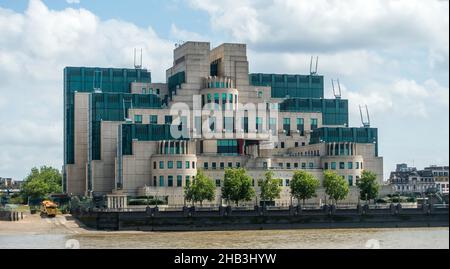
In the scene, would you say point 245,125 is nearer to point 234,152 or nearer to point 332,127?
point 234,152

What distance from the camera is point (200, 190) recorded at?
149m

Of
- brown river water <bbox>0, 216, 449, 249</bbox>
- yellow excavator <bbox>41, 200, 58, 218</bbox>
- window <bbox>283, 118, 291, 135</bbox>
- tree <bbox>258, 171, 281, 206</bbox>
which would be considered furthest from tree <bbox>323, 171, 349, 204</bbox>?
yellow excavator <bbox>41, 200, 58, 218</bbox>

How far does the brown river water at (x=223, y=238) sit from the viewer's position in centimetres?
9600

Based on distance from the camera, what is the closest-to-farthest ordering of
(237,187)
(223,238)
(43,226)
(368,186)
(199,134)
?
(223,238)
(43,226)
(237,187)
(368,186)
(199,134)

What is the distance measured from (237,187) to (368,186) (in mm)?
27717

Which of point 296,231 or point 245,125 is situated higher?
point 245,125

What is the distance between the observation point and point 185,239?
109312mm

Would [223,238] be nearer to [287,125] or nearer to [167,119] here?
[167,119]

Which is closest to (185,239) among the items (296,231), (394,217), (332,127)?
(296,231)

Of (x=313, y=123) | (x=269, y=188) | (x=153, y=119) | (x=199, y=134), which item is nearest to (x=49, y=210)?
(x=153, y=119)

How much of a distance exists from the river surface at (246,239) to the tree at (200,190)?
941 inches

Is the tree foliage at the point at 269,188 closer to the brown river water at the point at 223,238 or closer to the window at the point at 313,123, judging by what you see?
the brown river water at the point at 223,238

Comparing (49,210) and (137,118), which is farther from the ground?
(137,118)
